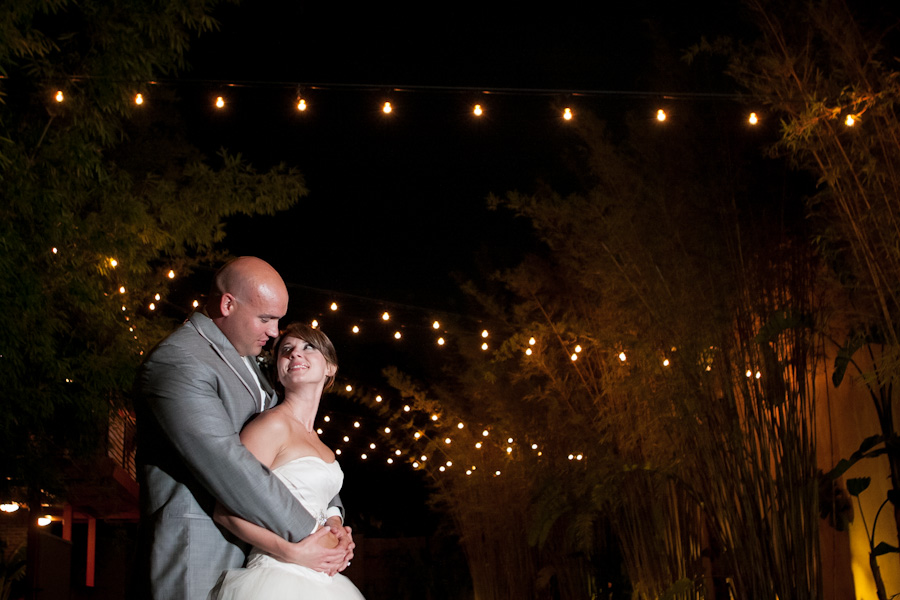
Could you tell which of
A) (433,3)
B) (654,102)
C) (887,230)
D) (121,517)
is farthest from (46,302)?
(121,517)

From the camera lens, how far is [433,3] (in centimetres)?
662

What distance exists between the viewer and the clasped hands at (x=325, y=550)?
6.80 ft

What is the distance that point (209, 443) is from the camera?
1.93 m

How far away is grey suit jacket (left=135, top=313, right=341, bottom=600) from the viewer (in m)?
1.94

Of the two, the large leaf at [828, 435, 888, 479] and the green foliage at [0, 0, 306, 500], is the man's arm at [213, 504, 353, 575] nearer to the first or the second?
the green foliage at [0, 0, 306, 500]

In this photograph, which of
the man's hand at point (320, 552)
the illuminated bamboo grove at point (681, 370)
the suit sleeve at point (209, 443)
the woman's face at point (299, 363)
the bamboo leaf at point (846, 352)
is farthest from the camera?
the bamboo leaf at point (846, 352)

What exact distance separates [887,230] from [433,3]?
3.86 m

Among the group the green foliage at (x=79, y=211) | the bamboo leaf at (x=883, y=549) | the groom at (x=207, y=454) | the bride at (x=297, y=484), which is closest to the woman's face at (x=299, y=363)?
the bride at (x=297, y=484)

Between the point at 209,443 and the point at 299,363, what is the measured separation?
0.53 m

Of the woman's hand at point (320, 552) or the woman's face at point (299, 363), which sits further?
the woman's face at point (299, 363)

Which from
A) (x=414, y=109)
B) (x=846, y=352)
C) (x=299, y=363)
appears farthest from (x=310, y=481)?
(x=414, y=109)

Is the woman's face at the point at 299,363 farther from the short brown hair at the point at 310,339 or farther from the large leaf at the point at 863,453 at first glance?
the large leaf at the point at 863,453

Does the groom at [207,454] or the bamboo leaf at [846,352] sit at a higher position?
the bamboo leaf at [846,352]

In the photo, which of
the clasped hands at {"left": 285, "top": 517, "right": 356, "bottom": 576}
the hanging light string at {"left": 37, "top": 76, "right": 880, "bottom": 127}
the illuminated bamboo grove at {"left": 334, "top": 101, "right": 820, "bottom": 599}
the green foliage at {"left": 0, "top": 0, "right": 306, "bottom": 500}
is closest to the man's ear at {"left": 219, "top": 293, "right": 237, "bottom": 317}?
the clasped hands at {"left": 285, "top": 517, "right": 356, "bottom": 576}
